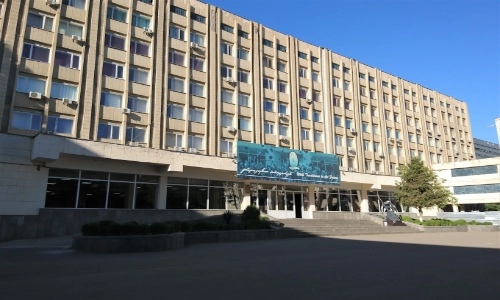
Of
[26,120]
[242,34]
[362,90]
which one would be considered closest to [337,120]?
[362,90]

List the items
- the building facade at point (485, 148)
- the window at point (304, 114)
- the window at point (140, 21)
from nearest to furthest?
the window at point (140, 21), the window at point (304, 114), the building facade at point (485, 148)

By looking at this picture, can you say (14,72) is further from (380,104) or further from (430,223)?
(380,104)

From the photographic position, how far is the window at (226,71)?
2957cm

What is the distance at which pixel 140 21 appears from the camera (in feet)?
86.6

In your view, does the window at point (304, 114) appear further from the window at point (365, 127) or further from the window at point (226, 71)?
the window at point (365, 127)

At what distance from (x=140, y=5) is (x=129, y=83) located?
267 inches

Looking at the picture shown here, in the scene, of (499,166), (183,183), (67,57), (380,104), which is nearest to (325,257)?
(183,183)

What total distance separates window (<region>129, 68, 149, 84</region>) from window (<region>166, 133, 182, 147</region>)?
439 centimetres

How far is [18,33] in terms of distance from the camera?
69.4 ft

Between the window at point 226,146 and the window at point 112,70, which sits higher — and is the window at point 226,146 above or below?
below

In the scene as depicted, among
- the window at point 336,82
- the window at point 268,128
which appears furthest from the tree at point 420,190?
the window at point 268,128

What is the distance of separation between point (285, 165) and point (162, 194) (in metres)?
10.5

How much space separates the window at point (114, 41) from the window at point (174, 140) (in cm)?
738

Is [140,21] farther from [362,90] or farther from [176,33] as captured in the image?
[362,90]
